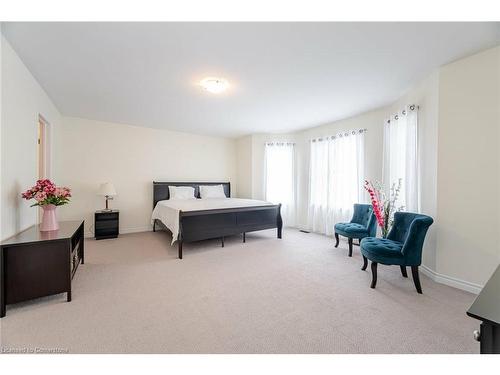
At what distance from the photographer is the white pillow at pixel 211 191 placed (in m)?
5.55

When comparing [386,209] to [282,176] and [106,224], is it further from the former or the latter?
[106,224]

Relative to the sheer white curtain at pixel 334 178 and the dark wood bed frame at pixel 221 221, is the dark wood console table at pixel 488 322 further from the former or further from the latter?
the sheer white curtain at pixel 334 178

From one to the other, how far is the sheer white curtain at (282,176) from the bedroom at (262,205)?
52.4 inches

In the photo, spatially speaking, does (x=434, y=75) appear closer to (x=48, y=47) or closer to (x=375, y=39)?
(x=375, y=39)

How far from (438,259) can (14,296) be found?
438 centimetres

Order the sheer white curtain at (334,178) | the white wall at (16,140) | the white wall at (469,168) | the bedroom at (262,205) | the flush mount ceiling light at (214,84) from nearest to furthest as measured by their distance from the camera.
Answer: the bedroom at (262,205) → the white wall at (16,140) → the white wall at (469,168) → the flush mount ceiling light at (214,84) → the sheer white curtain at (334,178)

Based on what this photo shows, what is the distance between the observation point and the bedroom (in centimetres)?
172

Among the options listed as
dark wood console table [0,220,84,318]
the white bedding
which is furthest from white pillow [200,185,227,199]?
dark wood console table [0,220,84,318]

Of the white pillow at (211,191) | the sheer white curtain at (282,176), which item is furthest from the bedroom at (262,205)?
the white pillow at (211,191)

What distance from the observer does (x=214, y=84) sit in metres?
2.78

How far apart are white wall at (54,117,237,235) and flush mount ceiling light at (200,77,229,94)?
2909 mm

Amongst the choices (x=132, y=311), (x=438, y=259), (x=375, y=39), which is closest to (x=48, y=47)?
(x=132, y=311)

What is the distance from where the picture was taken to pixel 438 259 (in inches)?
100

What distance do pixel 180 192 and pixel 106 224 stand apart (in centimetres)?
163
